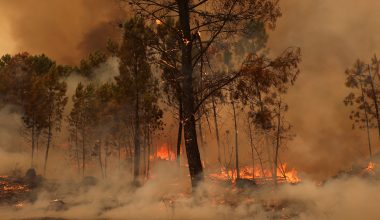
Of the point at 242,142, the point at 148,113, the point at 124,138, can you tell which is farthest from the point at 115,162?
the point at 148,113

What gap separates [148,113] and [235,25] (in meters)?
25.5

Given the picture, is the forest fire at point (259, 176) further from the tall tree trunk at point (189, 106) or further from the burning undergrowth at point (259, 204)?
the tall tree trunk at point (189, 106)

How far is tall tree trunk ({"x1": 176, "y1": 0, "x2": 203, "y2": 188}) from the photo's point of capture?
30.3 ft

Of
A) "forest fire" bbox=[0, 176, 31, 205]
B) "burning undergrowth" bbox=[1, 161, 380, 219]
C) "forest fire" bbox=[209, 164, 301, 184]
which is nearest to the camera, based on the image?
"burning undergrowth" bbox=[1, 161, 380, 219]

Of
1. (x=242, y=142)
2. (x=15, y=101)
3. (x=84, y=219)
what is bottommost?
(x=84, y=219)

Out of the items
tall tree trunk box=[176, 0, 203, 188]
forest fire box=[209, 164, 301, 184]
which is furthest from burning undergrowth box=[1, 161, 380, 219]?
forest fire box=[209, 164, 301, 184]

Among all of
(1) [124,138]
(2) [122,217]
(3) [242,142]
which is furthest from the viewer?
(3) [242,142]

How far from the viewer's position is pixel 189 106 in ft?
30.3

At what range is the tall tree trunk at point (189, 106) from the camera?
9.25m

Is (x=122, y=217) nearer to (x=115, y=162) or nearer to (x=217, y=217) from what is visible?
(x=217, y=217)

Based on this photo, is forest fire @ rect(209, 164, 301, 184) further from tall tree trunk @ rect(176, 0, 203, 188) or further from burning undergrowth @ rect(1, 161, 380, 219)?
tall tree trunk @ rect(176, 0, 203, 188)

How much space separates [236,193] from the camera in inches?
586

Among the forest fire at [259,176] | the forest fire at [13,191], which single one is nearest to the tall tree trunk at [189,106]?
the forest fire at [13,191]

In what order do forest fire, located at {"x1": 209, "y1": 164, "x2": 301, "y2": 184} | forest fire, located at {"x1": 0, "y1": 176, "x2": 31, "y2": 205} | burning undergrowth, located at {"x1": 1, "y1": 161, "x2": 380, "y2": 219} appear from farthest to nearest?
1. forest fire, located at {"x1": 209, "y1": 164, "x2": 301, "y2": 184}
2. forest fire, located at {"x1": 0, "y1": 176, "x2": 31, "y2": 205}
3. burning undergrowth, located at {"x1": 1, "y1": 161, "x2": 380, "y2": 219}
